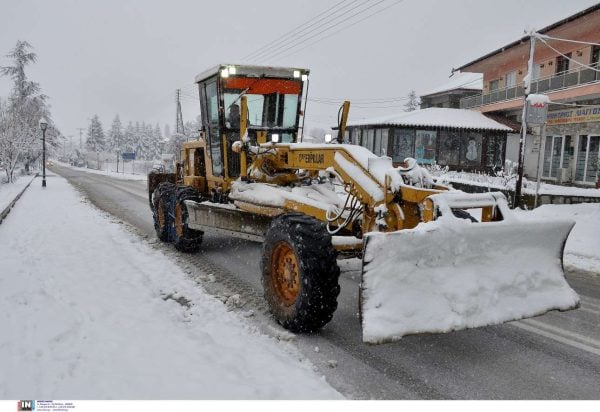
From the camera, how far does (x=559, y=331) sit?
429 cm

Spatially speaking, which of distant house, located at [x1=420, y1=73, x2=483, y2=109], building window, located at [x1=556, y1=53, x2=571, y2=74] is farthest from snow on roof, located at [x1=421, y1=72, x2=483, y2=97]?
building window, located at [x1=556, y1=53, x2=571, y2=74]

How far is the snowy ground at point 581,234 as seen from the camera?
720cm

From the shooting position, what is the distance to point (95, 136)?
303 feet

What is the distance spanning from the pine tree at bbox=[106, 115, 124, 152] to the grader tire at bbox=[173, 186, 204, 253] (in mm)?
95051

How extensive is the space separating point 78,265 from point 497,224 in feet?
17.3

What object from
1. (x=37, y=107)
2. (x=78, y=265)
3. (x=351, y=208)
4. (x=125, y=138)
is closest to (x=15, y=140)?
(x=37, y=107)

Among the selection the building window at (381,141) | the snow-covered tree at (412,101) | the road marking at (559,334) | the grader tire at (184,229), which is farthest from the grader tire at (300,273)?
the snow-covered tree at (412,101)

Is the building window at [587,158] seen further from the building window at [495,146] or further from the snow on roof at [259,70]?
the snow on roof at [259,70]

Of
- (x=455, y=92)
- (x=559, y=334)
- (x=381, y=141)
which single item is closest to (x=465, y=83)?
(x=455, y=92)

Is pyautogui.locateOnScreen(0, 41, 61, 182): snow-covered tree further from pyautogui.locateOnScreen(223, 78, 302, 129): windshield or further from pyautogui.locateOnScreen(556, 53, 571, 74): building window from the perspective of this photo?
pyautogui.locateOnScreen(556, 53, 571, 74): building window

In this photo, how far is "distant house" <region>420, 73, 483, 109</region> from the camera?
1265 inches

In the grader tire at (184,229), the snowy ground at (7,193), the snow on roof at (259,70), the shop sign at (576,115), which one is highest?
the shop sign at (576,115)

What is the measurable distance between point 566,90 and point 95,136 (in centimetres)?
8936
